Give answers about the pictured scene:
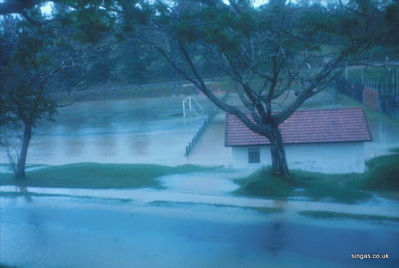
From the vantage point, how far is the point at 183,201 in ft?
35.1

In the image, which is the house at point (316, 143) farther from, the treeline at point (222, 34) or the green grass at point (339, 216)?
the green grass at point (339, 216)

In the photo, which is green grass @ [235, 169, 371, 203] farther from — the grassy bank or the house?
the house

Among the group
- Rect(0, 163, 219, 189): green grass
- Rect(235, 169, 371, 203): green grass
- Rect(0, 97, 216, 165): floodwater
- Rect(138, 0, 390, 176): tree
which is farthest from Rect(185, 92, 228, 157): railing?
Rect(235, 169, 371, 203): green grass

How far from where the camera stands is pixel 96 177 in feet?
52.0

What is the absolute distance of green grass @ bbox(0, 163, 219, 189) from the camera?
14.3 m

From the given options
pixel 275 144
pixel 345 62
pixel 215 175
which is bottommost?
pixel 215 175

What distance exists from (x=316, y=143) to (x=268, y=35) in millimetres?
9591

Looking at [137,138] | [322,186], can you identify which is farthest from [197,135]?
[322,186]

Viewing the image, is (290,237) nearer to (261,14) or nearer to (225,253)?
(225,253)

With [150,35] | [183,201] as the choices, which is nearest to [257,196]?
[183,201]

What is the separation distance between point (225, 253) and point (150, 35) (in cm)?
759

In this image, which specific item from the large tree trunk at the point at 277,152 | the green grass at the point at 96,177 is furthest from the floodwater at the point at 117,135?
the large tree trunk at the point at 277,152

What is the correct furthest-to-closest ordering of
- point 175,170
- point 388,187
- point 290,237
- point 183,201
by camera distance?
point 175,170 < point 388,187 < point 183,201 < point 290,237

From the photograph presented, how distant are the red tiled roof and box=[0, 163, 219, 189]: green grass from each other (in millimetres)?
4049
